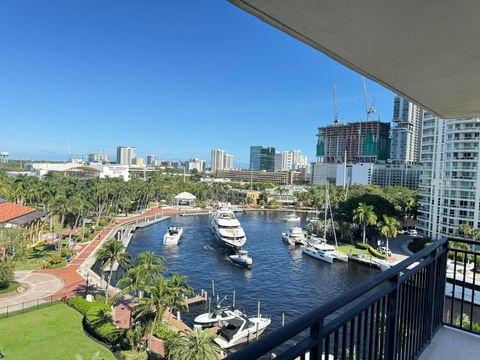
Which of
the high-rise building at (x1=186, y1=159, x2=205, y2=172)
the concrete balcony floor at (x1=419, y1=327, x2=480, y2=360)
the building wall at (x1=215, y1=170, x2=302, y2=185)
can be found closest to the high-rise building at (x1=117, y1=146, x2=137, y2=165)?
the high-rise building at (x1=186, y1=159, x2=205, y2=172)

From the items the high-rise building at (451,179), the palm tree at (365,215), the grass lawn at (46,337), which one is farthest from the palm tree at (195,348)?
the high-rise building at (451,179)

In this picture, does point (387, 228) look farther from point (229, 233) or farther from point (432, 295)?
point (432, 295)

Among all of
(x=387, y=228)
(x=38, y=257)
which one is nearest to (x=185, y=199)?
(x=38, y=257)

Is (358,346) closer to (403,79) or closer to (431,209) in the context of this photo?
(403,79)

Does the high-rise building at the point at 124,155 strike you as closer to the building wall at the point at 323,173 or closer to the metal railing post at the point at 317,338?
the building wall at the point at 323,173

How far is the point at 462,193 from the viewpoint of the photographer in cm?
2811

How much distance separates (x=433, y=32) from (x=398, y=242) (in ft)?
110

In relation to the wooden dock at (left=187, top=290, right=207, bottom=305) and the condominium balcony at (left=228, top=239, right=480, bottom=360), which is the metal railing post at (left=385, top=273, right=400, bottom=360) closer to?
Result: the condominium balcony at (left=228, top=239, right=480, bottom=360)

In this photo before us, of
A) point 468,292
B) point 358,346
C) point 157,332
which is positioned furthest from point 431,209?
point 358,346

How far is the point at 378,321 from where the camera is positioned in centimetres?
181

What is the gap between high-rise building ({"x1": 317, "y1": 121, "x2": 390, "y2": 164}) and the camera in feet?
310

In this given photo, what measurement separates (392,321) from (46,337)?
1306cm

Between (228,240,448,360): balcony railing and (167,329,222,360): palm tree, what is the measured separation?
7053 millimetres

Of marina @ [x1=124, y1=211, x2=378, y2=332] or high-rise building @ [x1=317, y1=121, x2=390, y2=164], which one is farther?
high-rise building @ [x1=317, y1=121, x2=390, y2=164]
